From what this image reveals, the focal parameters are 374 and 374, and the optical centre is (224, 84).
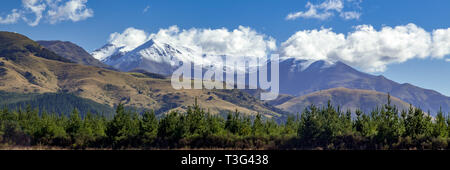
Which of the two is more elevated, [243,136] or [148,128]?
[148,128]

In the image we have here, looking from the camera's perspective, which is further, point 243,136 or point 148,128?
point 148,128

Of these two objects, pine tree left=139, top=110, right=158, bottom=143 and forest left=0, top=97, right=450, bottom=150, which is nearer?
forest left=0, top=97, right=450, bottom=150

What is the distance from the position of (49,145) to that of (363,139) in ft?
185

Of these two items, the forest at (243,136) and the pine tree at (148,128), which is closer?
the forest at (243,136)
